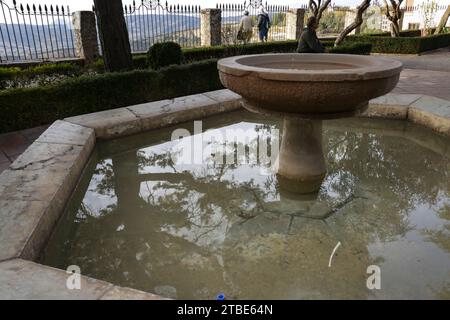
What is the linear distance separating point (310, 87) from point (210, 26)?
11952 mm

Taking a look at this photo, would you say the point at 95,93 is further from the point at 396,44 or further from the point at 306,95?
the point at 396,44

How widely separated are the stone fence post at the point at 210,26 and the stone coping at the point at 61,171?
8361 mm

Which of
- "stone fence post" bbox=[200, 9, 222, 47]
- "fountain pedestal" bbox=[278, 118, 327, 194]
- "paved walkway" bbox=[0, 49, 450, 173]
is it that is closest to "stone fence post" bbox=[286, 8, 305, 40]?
"stone fence post" bbox=[200, 9, 222, 47]

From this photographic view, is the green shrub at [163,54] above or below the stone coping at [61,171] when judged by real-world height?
above

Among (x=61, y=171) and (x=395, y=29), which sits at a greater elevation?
(x=395, y=29)

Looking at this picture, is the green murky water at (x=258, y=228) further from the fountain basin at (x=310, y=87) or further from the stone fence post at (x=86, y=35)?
the stone fence post at (x=86, y=35)

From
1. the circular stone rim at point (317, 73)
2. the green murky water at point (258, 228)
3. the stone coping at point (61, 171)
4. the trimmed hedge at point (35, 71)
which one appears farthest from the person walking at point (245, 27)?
the circular stone rim at point (317, 73)

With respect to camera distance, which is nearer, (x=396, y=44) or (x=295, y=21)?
(x=396, y=44)

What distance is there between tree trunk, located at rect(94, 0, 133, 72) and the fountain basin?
4091mm

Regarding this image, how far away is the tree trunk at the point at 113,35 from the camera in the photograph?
6.07 meters

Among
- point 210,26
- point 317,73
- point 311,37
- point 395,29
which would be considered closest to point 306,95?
point 317,73

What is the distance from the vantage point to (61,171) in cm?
309

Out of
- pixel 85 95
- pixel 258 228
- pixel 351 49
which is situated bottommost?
pixel 258 228

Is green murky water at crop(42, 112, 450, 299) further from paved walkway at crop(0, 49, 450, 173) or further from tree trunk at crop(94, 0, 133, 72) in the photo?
tree trunk at crop(94, 0, 133, 72)
